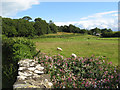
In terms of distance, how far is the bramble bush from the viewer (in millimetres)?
4501

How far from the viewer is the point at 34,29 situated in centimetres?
3875

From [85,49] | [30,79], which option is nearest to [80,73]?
[30,79]

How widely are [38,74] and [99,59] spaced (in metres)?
3.72

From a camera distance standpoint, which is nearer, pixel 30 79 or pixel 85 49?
pixel 30 79

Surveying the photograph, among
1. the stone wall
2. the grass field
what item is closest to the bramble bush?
the stone wall

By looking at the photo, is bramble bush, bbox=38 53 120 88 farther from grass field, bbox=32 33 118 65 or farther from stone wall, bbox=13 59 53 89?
grass field, bbox=32 33 118 65

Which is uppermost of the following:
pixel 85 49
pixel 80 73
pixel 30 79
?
pixel 85 49

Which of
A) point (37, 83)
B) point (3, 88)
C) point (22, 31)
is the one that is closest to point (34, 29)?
point (22, 31)

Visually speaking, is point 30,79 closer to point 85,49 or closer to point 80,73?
point 80,73

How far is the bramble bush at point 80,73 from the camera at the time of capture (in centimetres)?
450

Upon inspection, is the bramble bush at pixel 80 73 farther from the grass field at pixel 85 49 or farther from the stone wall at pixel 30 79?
the grass field at pixel 85 49

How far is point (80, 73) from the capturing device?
530 cm

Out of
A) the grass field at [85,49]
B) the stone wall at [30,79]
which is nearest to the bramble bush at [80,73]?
the stone wall at [30,79]

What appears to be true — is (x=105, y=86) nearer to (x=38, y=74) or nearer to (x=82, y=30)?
(x=38, y=74)
